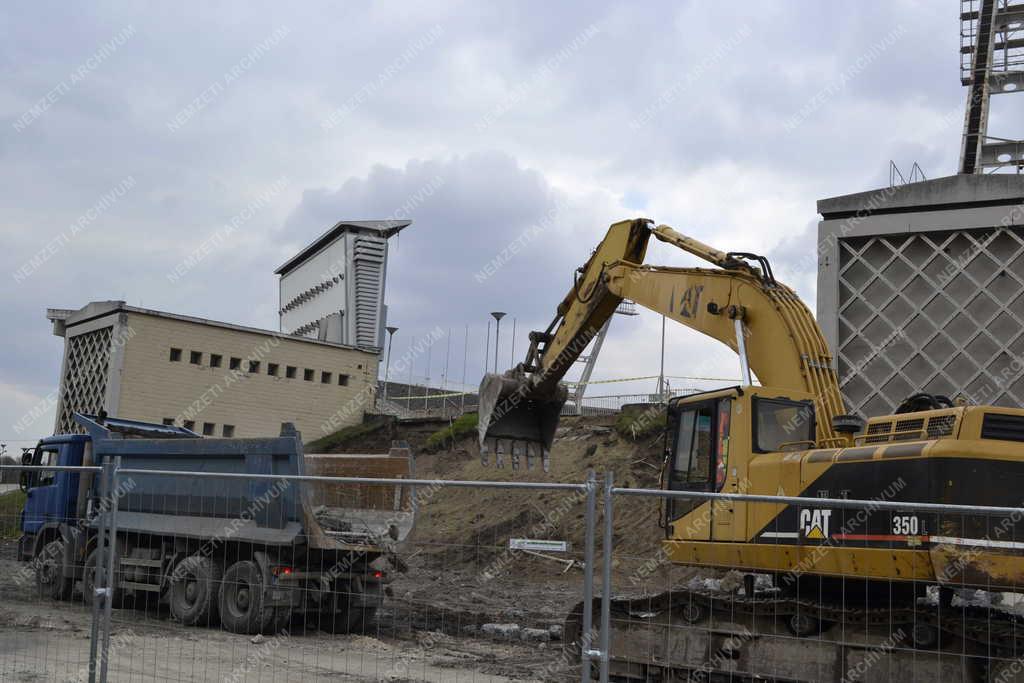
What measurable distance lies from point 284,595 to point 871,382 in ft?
41.6

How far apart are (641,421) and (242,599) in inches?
630

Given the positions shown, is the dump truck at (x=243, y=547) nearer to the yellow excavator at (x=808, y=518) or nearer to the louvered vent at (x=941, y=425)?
the yellow excavator at (x=808, y=518)

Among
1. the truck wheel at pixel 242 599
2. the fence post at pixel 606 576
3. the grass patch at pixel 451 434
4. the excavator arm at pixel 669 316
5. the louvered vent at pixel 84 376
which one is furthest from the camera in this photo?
the louvered vent at pixel 84 376

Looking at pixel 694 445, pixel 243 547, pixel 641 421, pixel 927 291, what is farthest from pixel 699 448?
pixel 641 421

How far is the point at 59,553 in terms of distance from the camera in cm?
1095

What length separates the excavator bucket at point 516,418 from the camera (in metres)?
13.0

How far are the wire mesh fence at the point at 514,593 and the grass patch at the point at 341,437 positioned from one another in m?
23.9

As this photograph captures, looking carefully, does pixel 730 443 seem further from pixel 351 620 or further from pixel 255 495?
pixel 255 495

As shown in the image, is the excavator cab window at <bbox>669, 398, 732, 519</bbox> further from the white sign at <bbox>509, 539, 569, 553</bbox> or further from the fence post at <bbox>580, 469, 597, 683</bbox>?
the fence post at <bbox>580, 469, 597, 683</bbox>

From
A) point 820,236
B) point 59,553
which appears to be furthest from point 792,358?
point 820,236

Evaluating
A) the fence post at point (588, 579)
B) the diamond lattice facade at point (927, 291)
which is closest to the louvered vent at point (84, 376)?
the diamond lattice facade at point (927, 291)

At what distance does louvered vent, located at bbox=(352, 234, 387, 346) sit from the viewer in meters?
41.4

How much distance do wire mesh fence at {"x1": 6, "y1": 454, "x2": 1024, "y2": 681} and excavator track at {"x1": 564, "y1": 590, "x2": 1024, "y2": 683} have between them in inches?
0.8

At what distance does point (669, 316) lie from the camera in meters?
11.5
